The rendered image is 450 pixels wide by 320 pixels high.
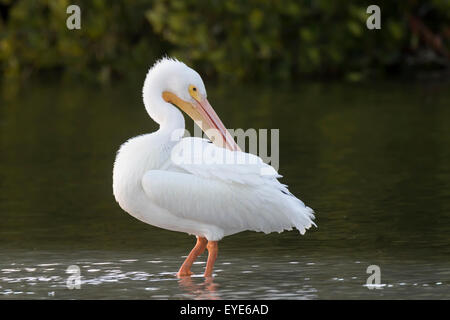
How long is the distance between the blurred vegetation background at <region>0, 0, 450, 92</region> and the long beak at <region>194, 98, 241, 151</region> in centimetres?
1467

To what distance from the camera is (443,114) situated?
19344 millimetres

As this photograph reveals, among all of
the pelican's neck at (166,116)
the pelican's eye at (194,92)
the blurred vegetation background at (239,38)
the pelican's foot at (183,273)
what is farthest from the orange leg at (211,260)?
the blurred vegetation background at (239,38)

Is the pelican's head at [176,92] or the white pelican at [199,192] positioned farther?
the pelican's head at [176,92]

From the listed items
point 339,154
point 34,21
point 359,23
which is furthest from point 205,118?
point 34,21

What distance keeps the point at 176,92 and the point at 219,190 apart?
101 centimetres

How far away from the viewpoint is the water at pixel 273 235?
27.8 ft

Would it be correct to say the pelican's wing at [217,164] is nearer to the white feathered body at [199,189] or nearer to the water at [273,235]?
the white feathered body at [199,189]

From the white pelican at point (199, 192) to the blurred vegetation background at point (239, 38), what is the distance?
15.4 metres

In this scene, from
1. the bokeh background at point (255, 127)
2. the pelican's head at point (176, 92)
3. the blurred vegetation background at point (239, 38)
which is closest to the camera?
the bokeh background at point (255, 127)

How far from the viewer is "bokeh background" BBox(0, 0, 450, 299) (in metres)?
8.87

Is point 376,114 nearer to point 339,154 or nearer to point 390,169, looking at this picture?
point 339,154

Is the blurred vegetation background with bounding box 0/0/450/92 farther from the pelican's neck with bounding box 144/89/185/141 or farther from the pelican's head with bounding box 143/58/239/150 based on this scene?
the pelican's neck with bounding box 144/89/185/141

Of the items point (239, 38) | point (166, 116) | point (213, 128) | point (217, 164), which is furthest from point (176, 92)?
point (239, 38)

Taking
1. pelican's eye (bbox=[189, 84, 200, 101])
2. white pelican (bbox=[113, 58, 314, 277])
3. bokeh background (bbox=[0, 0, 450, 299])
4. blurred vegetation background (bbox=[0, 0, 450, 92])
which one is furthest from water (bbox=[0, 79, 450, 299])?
blurred vegetation background (bbox=[0, 0, 450, 92])
